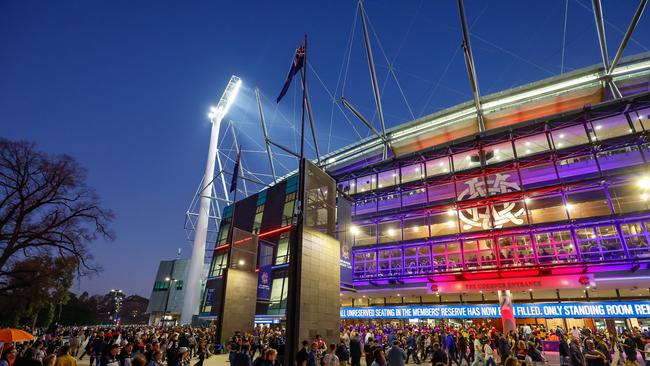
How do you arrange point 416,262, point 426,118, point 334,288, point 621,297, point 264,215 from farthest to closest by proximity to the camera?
point 264,215 < point 426,118 < point 416,262 < point 621,297 < point 334,288

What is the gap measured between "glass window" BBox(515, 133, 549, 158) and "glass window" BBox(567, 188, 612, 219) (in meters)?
5.43

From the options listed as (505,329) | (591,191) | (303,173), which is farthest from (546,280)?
(303,173)

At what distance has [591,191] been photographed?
81.3ft

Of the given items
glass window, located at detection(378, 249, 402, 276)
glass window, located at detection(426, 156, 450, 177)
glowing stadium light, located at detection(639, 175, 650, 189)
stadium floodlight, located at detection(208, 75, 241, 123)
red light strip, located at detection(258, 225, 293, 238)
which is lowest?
glass window, located at detection(378, 249, 402, 276)

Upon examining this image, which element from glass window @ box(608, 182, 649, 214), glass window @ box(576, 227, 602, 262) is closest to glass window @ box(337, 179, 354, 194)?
glass window @ box(576, 227, 602, 262)

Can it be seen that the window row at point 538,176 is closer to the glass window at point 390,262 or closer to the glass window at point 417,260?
the glass window at point 417,260

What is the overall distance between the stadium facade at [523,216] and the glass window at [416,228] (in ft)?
0.31

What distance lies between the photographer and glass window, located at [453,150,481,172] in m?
31.4

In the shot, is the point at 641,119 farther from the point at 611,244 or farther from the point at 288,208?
the point at 288,208

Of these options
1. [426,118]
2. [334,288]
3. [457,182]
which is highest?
[426,118]

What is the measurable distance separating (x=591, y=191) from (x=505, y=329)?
12.2 meters

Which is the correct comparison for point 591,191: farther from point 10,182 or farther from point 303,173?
point 10,182

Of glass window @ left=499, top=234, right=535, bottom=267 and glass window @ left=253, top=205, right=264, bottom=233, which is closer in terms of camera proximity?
glass window @ left=499, top=234, right=535, bottom=267

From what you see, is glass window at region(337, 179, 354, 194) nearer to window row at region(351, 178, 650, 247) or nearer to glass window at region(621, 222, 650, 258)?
window row at region(351, 178, 650, 247)
